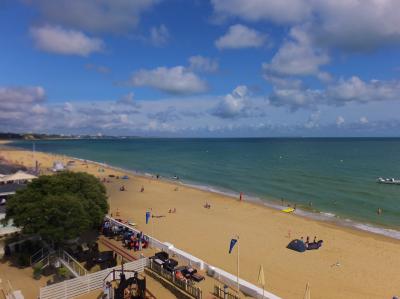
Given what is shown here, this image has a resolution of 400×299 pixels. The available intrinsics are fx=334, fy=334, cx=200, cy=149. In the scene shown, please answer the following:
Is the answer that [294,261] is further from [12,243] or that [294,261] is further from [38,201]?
[12,243]

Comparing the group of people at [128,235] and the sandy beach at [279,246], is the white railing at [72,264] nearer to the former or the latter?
the group of people at [128,235]

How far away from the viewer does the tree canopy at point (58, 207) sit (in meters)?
16.3

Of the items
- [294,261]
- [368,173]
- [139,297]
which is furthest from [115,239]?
[368,173]

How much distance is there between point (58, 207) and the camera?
16484mm

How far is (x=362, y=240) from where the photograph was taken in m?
24.7

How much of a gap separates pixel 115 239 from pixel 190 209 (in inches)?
527

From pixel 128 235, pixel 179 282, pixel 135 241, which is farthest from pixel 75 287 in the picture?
pixel 128 235

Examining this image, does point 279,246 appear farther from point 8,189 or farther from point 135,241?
point 8,189

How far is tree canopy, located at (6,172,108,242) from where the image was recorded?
16.3 m

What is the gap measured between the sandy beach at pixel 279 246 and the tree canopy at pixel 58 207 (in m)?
6.63

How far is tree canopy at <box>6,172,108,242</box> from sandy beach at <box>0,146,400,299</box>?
6632mm

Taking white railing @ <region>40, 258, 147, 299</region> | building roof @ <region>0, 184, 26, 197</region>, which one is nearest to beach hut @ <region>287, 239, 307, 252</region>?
white railing @ <region>40, 258, 147, 299</region>

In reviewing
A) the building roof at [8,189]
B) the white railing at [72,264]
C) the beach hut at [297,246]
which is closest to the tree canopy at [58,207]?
the white railing at [72,264]

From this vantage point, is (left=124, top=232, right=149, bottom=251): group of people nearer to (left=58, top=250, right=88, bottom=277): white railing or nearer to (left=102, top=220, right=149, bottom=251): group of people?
(left=102, top=220, right=149, bottom=251): group of people
